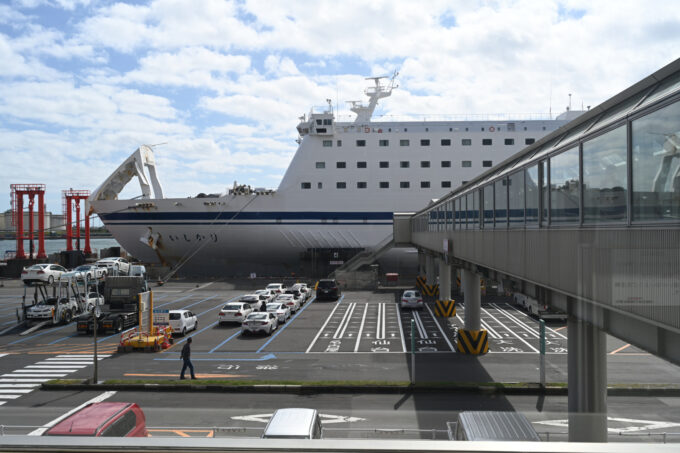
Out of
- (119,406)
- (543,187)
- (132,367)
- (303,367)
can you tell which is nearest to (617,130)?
(543,187)

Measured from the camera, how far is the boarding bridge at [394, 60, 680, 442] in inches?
177

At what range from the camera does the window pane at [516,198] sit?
8.86 m

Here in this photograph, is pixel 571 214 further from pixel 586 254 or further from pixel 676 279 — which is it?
pixel 676 279

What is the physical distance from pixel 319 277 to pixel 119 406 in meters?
33.8

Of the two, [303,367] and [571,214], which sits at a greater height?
[571,214]

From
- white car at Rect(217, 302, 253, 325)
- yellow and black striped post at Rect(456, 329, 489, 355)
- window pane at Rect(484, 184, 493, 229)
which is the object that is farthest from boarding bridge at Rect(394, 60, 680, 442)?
white car at Rect(217, 302, 253, 325)

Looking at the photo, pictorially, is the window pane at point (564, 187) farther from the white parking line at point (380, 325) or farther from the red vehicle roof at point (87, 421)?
the white parking line at point (380, 325)

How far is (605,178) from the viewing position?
564 centimetres

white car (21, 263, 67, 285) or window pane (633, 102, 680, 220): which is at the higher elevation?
window pane (633, 102, 680, 220)

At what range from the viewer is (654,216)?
4.61 meters

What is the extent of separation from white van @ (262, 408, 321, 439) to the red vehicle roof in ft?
8.17

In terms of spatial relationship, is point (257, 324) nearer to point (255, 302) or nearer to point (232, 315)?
point (232, 315)

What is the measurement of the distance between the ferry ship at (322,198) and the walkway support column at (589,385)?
107 ft

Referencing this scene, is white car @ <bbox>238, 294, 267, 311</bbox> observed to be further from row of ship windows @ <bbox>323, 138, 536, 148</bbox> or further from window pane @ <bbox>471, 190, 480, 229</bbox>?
row of ship windows @ <bbox>323, 138, 536, 148</bbox>
